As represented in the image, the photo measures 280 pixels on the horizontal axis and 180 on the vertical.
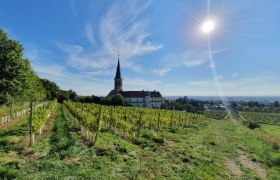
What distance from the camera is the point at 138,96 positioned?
317 ft

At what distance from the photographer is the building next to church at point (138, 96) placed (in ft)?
311

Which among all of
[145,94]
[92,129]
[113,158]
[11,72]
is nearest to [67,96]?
[145,94]

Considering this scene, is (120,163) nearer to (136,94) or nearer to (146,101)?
(136,94)

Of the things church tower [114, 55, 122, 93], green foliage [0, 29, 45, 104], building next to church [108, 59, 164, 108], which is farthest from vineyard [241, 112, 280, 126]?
green foliage [0, 29, 45, 104]

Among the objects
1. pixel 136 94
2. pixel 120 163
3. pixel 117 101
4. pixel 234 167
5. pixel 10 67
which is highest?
pixel 136 94

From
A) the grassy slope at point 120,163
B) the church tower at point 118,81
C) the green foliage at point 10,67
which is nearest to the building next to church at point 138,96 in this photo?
the church tower at point 118,81

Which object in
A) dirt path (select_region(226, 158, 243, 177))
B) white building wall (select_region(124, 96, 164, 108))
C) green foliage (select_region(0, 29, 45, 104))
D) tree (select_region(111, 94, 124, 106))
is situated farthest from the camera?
white building wall (select_region(124, 96, 164, 108))

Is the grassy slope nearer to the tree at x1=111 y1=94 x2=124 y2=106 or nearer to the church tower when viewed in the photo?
the tree at x1=111 y1=94 x2=124 y2=106

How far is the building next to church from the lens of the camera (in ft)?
311

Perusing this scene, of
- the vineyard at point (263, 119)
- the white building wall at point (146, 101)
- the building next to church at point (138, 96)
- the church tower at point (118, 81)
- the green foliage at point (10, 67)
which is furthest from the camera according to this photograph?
the white building wall at point (146, 101)

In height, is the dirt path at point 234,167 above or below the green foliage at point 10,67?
below

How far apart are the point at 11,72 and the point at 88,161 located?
498 inches

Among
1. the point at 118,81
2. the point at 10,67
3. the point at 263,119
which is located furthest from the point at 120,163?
the point at 118,81

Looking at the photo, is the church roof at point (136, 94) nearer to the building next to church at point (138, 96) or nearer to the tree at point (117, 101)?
the building next to church at point (138, 96)
